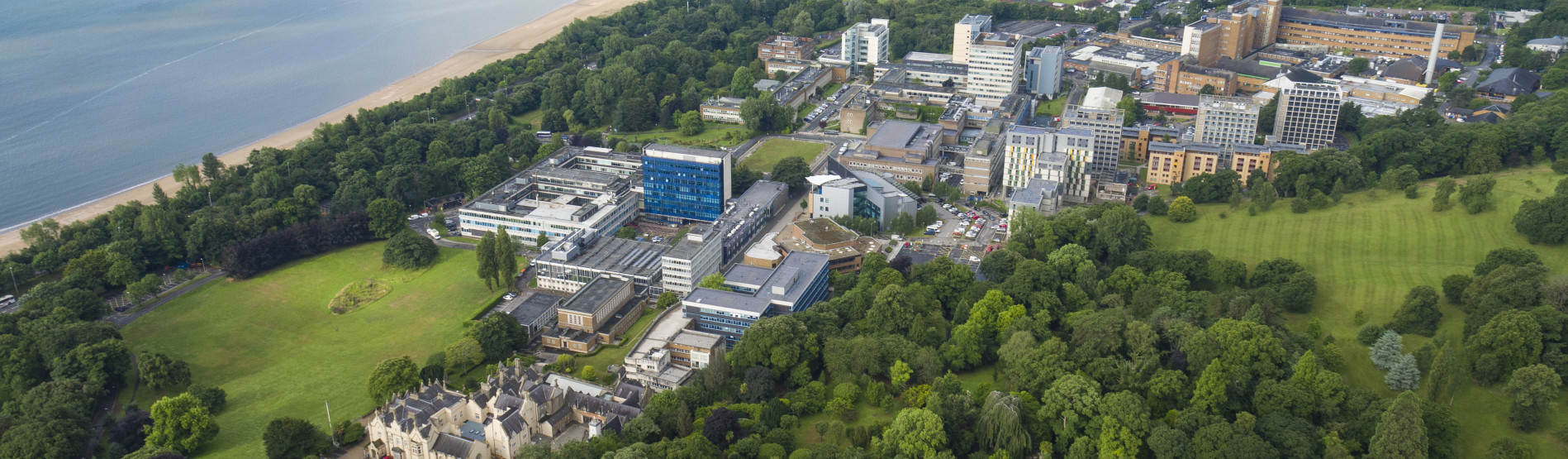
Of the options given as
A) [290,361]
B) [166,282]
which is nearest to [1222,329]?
[290,361]

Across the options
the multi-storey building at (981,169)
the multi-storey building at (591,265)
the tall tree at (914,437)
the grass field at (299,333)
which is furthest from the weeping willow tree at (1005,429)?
the multi-storey building at (981,169)

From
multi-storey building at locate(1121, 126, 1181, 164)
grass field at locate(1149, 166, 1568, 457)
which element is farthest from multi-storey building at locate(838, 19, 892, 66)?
grass field at locate(1149, 166, 1568, 457)

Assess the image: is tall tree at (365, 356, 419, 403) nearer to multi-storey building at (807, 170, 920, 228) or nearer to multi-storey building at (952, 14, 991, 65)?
multi-storey building at (807, 170, 920, 228)

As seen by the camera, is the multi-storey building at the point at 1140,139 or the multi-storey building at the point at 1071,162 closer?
the multi-storey building at the point at 1071,162

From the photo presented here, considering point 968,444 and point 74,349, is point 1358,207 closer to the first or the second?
point 968,444

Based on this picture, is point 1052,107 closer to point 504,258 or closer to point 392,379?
point 504,258

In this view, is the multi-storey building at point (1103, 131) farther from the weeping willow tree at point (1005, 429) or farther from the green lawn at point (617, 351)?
the weeping willow tree at point (1005, 429)
